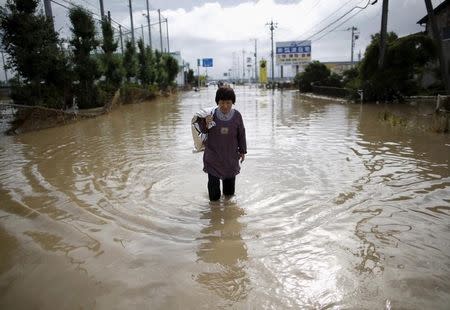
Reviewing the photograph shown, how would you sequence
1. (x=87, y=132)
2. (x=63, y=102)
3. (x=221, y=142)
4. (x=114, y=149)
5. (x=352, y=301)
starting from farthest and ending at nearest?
(x=63, y=102) < (x=87, y=132) < (x=114, y=149) < (x=221, y=142) < (x=352, y=301)

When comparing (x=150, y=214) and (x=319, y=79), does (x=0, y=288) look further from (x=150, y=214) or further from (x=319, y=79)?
(x=319, y=79)

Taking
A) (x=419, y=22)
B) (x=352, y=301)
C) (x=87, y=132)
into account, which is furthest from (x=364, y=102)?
(x=352, y=301)

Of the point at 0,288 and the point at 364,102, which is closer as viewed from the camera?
the point at 0,288

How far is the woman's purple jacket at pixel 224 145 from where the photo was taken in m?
4.88

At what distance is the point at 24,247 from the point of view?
4145 mm

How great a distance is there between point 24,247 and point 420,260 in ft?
13.4

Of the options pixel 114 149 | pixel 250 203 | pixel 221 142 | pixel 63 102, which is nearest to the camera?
pixel 221 142

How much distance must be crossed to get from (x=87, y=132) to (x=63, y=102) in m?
6.48

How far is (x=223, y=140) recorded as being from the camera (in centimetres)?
492

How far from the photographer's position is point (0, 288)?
10.9 feet

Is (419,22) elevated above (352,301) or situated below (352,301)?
above

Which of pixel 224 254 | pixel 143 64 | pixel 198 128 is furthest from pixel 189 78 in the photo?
pixel 224 254

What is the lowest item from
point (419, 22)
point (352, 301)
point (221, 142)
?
point (352, 301)

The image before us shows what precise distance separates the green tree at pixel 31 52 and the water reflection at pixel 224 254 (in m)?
14.5
